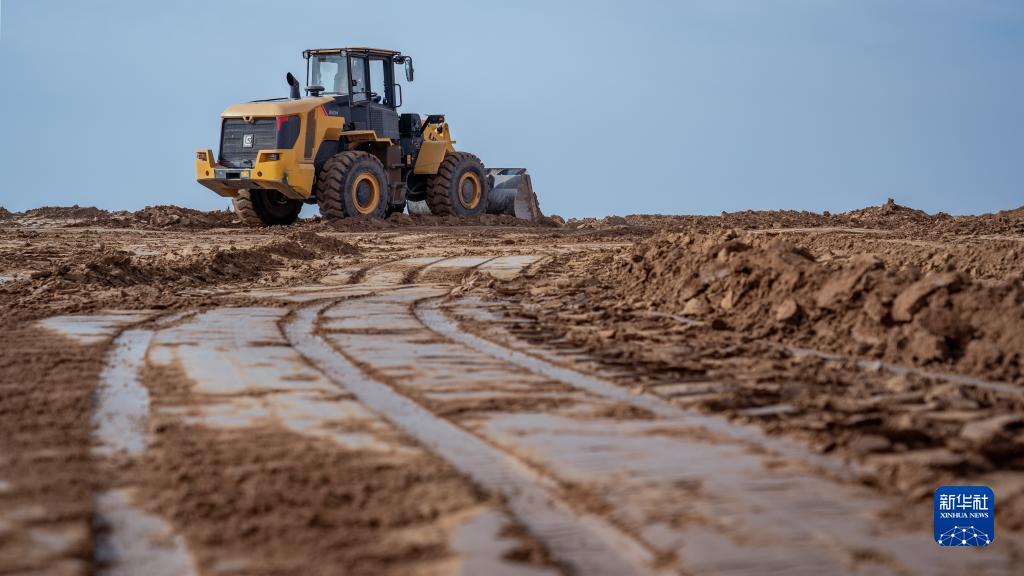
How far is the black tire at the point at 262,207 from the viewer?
69.0 feet

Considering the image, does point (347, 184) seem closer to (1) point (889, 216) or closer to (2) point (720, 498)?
(1) point (889, 216)

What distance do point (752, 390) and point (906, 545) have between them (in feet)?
6.93

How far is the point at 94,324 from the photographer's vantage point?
7789 mm

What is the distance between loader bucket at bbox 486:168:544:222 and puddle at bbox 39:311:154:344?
15.4 meters

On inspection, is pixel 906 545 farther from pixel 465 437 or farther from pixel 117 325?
pixel 117 325

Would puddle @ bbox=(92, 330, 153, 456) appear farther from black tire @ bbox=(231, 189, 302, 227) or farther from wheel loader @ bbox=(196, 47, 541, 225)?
black tire @ bbox=(231, 189, 302, 227)

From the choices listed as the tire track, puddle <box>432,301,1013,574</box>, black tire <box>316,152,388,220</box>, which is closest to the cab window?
black tire <box>316,152,388,220</box>

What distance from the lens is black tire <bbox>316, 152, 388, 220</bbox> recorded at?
19.6 metres

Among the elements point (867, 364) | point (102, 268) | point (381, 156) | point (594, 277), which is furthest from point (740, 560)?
point (381, 156)

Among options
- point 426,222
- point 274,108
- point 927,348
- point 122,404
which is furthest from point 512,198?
point 122,404

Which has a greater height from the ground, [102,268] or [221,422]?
[102,268]

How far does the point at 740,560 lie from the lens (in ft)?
9.80

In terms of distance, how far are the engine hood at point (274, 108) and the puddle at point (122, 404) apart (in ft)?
41.1

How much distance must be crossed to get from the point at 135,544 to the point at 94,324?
5.02 meters
